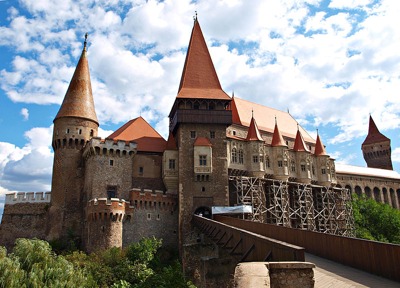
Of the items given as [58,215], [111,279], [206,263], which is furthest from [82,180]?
[206,263]

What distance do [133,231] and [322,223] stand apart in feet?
70.8

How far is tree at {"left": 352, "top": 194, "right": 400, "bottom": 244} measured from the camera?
139ft

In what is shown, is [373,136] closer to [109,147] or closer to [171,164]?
[171,164]

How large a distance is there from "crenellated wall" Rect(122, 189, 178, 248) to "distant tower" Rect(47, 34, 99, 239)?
16.2 ft

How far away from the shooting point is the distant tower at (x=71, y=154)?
28.7 meters

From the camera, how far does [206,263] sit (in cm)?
2109

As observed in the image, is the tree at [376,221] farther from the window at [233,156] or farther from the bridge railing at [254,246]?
the bridge railing at [254,246]

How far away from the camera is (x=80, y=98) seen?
3161 cm

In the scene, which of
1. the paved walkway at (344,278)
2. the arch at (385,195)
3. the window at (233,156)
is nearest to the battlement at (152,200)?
the window at (233,156)

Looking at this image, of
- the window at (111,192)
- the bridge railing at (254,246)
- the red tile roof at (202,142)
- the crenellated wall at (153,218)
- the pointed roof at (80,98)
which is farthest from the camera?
the pointed roof at (80,98)

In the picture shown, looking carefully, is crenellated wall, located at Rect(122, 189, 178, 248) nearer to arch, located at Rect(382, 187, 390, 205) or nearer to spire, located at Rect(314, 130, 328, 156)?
spire, located at Rect(314, 130, 328, 156)

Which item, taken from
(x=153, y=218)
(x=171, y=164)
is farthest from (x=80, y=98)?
(x=153, y=218)

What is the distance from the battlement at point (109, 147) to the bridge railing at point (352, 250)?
60.8ft

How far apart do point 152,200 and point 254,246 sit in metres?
17.7
